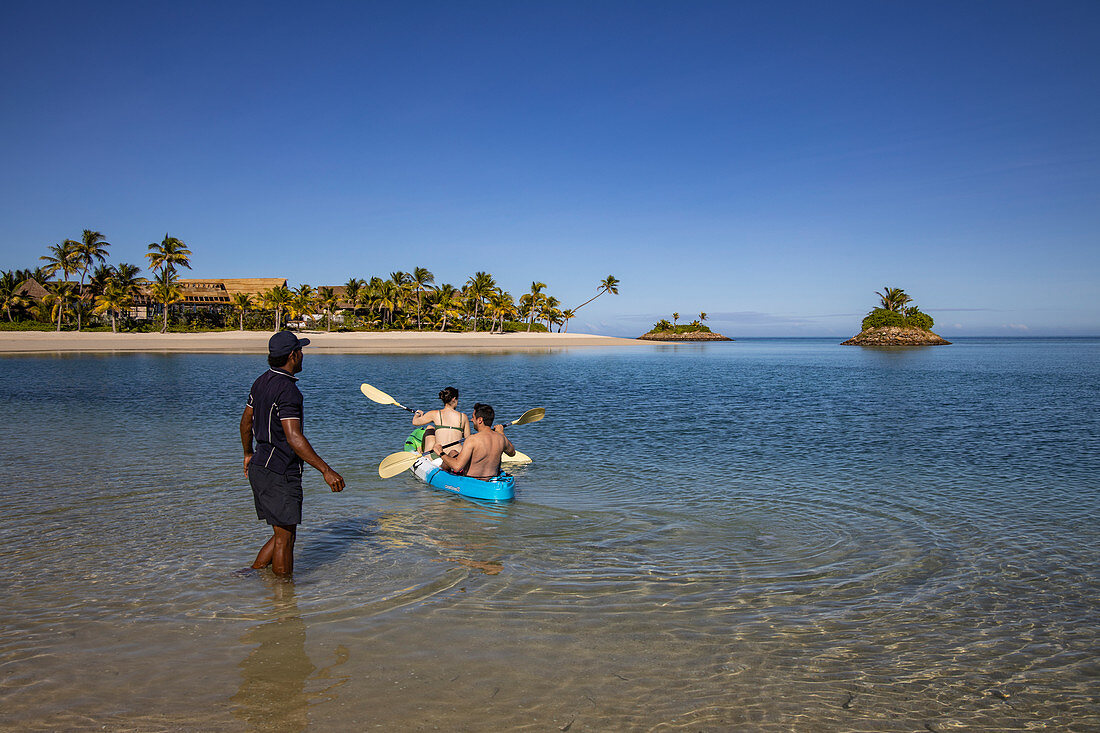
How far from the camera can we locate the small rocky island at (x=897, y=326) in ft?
396

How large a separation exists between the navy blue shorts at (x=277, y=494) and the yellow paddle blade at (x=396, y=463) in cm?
539

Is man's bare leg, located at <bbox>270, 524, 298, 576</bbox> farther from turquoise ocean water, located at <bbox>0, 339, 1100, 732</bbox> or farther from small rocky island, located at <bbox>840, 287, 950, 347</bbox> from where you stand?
small rocky island, located at <bbox>840, 287, 950, 347</bbox>

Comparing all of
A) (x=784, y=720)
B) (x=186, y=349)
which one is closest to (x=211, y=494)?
(x=784, y=720)

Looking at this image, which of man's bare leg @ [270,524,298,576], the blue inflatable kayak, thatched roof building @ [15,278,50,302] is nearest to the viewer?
man's bare leg @ [270,524,298,576]

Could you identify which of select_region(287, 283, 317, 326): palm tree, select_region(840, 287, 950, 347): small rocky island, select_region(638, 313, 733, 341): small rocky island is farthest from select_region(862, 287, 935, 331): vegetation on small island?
select_region(287, 283, 317, 326): palm tree

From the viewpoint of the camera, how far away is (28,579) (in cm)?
626

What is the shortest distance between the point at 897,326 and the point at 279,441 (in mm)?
133533

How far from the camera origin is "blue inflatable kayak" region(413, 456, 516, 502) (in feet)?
32.7

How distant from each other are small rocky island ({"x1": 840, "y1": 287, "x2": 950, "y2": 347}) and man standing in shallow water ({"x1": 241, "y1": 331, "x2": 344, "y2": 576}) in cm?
13137

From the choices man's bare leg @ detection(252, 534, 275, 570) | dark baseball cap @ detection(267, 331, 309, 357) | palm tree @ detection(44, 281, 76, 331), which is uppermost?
palm tree @ detection(44, 281, 76, 331)

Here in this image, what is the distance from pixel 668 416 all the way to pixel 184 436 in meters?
14.0

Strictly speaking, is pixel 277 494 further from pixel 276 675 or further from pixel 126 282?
pixel 126 282

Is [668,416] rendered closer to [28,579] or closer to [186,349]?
[28,579]

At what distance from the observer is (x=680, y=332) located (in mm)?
174750
